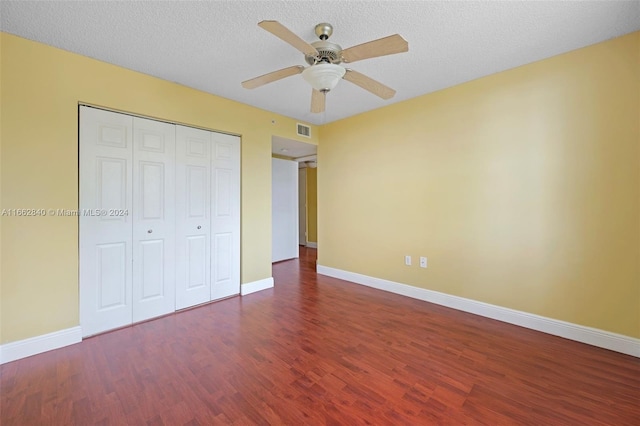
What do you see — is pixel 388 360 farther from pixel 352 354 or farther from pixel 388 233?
pixel 388 233

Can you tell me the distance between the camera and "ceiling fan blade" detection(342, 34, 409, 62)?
158 centimetres

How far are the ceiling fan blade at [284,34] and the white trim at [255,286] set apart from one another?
2941mm

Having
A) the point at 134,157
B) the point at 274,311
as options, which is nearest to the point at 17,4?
the point at 134,157

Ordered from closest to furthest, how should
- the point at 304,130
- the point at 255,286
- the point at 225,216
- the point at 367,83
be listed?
1. the point at 367,83
2. the point at 225,216
3. the point at 255,286
4. the point at 304,130

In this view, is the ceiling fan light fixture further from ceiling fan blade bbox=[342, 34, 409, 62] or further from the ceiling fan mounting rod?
the ceiling fan mounting rod

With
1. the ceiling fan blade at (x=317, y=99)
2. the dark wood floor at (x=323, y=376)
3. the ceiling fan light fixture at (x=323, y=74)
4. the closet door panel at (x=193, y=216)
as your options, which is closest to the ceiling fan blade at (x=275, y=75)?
the ceiling fan light fixture at (x=323, y=74)

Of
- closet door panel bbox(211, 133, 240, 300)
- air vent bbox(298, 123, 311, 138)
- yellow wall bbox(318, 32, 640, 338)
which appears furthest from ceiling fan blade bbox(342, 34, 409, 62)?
air vent bbox(298, 123, 311, 138)

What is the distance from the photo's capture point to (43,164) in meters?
2.18

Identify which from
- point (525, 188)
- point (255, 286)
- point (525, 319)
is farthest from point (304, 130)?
point (525, 319)

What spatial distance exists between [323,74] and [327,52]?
259mm

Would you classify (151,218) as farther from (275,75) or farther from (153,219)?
(275,75)

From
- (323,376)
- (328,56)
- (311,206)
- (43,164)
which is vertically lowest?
(323,376)

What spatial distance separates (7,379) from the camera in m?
1.83

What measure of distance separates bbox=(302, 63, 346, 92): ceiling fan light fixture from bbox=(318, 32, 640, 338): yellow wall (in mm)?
1866
